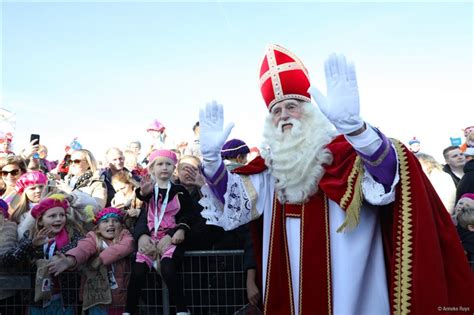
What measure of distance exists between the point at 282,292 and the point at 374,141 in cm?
122

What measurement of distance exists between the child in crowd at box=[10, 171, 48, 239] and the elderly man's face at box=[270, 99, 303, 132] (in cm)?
277

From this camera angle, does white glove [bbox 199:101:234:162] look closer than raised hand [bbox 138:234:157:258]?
Yes

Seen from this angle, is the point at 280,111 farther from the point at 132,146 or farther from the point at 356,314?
the point at 132,146

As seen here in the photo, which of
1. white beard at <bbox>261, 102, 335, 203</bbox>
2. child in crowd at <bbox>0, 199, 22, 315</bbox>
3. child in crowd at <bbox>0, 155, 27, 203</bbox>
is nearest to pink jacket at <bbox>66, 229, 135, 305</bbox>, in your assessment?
child in crowd at <bbox>0, 199, 22, 315</bbox>

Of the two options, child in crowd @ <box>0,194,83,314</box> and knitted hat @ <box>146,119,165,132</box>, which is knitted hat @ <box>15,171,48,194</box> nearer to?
child in crowd @ <box>0,194,83,314</box>

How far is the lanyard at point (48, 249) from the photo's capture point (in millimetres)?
4109

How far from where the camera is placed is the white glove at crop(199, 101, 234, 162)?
3.26 meters

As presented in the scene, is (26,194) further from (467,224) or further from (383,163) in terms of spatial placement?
(467,224)

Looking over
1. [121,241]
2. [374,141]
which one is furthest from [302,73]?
[121,241]

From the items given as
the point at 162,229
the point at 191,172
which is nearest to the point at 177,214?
the point at 162,229

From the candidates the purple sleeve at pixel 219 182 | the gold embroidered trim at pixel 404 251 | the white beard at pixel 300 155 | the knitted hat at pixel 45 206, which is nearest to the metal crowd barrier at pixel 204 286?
the knitted hat at pixel 45 206

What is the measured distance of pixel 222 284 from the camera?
396 cm

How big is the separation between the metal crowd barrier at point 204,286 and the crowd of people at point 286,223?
4.2 inches

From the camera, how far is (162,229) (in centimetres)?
415
